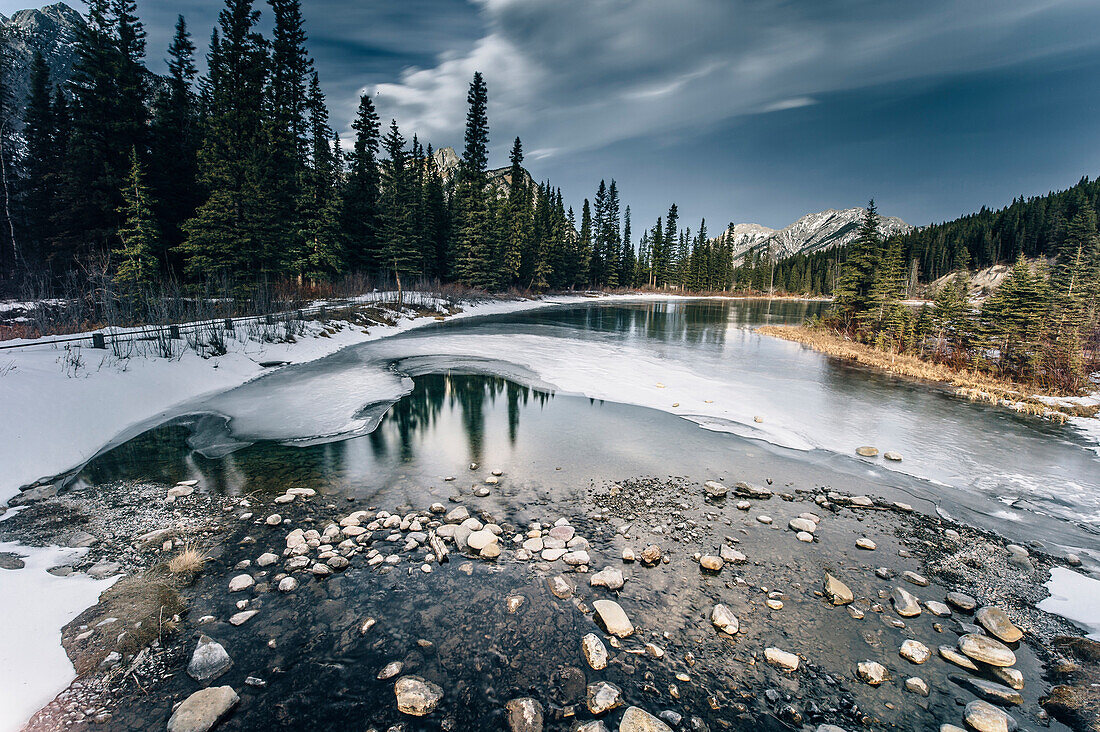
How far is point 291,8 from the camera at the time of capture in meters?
31.0

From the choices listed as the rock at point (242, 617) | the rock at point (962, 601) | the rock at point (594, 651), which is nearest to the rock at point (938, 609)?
→ the rock at point (962, 601)

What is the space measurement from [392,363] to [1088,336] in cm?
3007

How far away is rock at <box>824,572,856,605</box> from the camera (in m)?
4.40

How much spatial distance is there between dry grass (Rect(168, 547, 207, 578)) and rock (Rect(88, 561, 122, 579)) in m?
0.44

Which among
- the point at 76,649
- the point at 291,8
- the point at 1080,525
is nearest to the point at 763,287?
the point at 291,8

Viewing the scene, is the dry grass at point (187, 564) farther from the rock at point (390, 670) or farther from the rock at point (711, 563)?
the rock at point (711, 563)

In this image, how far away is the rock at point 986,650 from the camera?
3.63m

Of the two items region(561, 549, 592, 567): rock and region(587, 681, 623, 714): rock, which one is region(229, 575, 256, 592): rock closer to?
region(561, 549, 592, 567): rock

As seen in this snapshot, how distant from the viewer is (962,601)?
4.36 meters

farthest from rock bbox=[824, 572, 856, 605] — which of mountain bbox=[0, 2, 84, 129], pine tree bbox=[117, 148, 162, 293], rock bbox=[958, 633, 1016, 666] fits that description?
mountain bbox=[0, 2, 84, 129]

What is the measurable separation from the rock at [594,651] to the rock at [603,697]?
0.62 feet

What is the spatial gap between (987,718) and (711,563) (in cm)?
228

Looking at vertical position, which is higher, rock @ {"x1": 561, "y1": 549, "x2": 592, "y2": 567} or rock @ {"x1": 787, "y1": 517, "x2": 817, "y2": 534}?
rock @ {"x1": 787, "y1": 517, "x2": 817, "y2": 534}

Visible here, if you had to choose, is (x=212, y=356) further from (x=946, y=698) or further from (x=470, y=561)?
(x=946, y=698)
